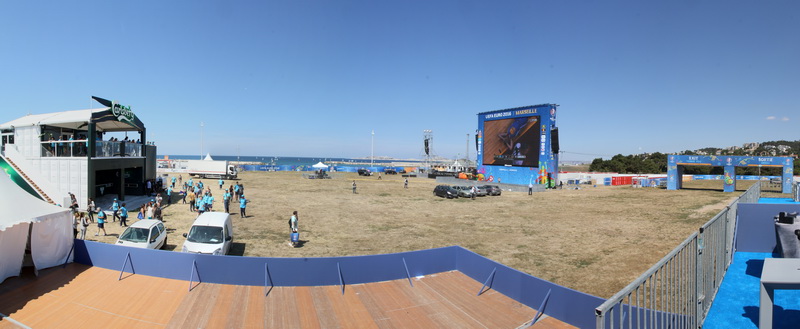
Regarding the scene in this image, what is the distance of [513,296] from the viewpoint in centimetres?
1046

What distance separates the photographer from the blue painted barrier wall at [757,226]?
8500mm

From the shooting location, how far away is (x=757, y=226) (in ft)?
28.4

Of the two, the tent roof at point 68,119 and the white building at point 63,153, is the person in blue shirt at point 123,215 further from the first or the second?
the tent roof at point 68,119

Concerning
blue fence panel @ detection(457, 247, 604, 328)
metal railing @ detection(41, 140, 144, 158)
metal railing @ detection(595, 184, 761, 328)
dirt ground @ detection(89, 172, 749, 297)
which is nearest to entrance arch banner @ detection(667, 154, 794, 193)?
dirt ground @ detection(89, 172, 749, 297)

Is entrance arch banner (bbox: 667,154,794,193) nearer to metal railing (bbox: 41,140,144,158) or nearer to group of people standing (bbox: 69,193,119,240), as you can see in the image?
group of people standing (bbox: 69,193,119,240)

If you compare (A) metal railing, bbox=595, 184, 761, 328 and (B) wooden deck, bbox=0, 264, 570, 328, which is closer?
(A) metal railing, bbox=595, 184, 761, 328

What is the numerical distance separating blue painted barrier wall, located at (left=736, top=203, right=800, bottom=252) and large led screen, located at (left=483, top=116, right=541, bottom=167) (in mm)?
36314

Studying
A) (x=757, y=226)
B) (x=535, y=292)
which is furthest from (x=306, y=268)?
(x=757, y=226)

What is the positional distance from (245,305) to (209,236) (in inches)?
190

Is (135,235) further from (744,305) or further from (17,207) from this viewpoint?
(744,305)

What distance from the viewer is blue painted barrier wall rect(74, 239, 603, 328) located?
10890 mm

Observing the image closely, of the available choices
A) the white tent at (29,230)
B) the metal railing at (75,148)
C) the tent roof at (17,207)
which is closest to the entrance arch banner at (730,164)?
the white tent at (29,230)

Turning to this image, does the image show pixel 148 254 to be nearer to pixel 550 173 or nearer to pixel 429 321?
pixel 429 321

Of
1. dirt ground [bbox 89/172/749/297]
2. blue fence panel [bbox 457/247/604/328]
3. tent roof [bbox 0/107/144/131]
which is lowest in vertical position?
dirt ground [bbox 89/172/749/297]
